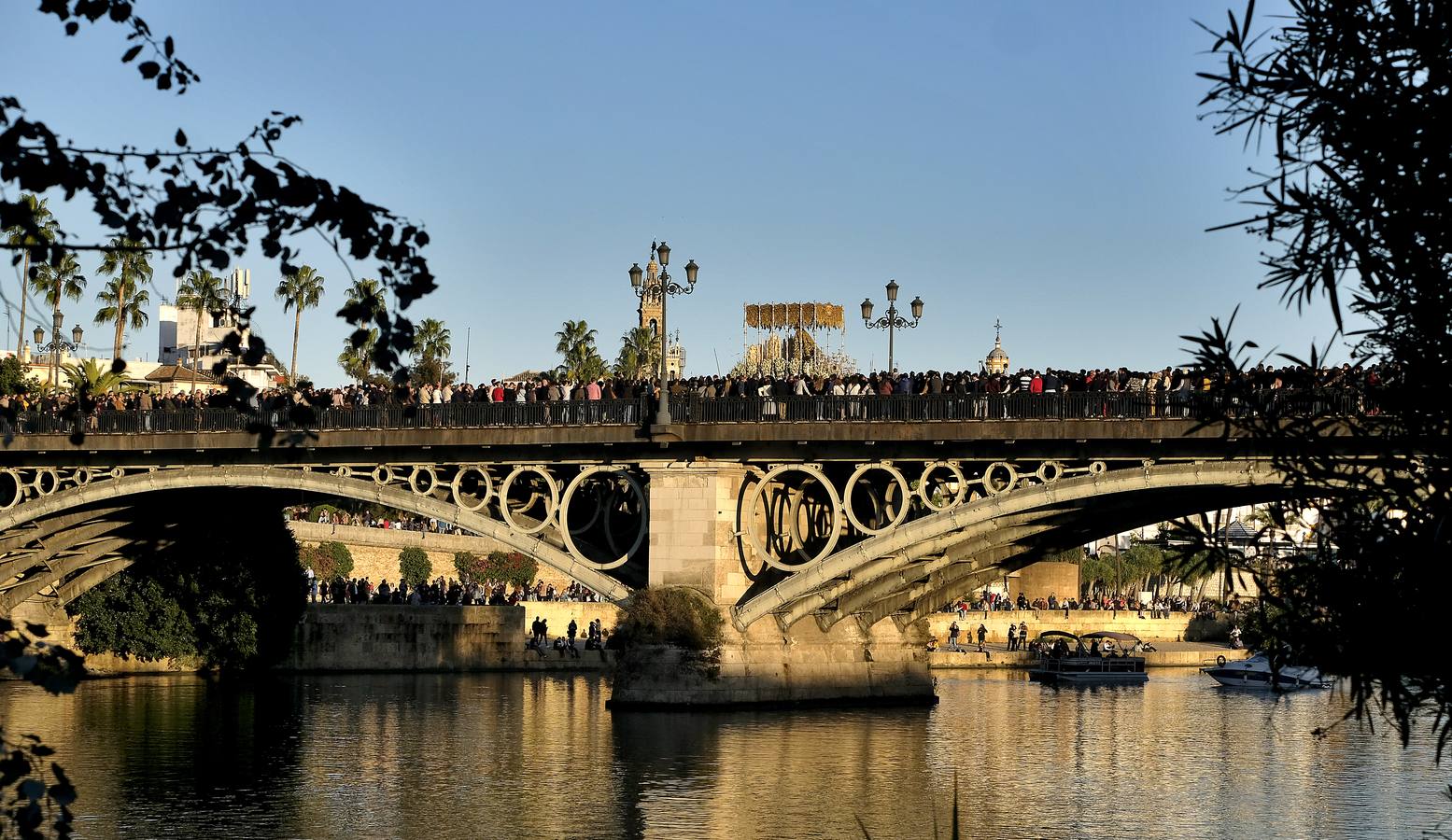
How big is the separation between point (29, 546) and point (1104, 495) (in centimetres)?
3369

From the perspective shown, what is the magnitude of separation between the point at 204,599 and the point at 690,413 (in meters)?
26.4

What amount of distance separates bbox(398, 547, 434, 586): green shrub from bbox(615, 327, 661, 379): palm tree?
3180 centimetres

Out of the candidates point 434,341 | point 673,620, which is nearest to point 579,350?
point 434,341

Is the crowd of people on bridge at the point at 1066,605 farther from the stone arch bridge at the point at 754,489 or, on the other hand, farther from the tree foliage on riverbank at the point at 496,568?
the stone arch bridge at the point at 754,489

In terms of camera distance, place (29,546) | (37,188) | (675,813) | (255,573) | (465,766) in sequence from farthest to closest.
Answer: (255,573) → (29,546) → (465,766) → (675,813) → (37,188)

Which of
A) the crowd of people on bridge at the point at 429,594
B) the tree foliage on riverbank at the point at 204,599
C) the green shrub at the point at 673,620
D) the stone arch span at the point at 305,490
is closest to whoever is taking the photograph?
the green shrub at the point at 673,620

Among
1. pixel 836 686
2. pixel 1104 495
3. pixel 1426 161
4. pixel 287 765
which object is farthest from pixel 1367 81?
pixel 836 686

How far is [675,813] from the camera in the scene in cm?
3319

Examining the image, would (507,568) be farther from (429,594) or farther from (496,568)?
(429,594)

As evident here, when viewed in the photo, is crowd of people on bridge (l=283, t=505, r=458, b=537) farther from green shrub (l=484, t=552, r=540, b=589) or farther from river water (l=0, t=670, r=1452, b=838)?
river water (l=0, t=670, r=1452, b=838)

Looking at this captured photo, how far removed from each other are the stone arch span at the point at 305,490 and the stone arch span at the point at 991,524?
4515 mm

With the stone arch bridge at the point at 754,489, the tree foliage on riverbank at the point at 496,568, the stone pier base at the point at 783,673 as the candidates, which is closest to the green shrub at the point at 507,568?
the tree foliage on riverbank at the point at 496,568

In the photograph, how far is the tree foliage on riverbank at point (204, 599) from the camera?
6378 cm

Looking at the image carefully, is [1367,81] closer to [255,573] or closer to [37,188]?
[37,188]
